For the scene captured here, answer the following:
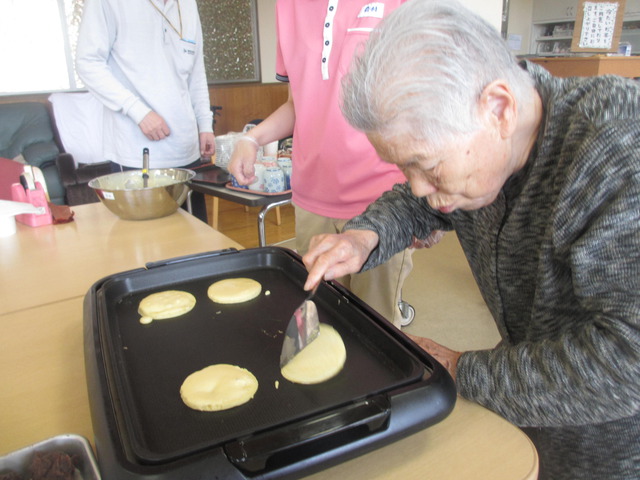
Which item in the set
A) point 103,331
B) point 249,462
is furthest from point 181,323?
point 249,462

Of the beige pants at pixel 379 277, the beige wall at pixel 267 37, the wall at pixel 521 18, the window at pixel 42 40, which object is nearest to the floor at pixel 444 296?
the beige pants at pixel 379 277

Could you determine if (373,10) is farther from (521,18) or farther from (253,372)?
(521,18)

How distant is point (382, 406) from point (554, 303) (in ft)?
1.15

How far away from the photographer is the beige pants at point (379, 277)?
4.78 feet

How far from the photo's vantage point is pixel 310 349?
0.80 m

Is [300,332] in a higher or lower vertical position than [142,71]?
lower

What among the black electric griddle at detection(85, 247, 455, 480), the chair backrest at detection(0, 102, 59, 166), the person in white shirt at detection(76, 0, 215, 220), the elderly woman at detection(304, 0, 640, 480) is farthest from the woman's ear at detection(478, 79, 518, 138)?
the chair backrest at detection(0, 102, 59, 166)

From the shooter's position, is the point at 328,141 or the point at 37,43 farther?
the point at 37,43

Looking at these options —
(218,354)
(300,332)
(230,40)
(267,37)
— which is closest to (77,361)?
(218,354)

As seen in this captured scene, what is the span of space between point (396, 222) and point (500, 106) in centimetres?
42

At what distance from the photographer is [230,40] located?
493 centimetres

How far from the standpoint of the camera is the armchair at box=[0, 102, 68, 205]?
370cm

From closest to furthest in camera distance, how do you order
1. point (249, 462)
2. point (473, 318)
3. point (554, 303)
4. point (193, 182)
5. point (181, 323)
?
1. point (249, 462)
2. point (554, 303)
3. point (181, 323)
4. point (193, 182)
5. point (473, 318)

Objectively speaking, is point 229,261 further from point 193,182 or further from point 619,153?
point 193,182
